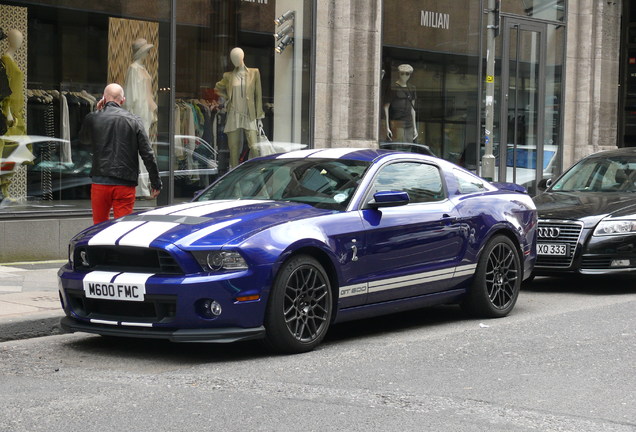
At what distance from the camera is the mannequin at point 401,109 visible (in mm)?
18328

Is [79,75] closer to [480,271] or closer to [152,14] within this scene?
[152,14]

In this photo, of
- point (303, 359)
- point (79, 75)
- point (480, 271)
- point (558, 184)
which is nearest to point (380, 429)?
point (303, 359)

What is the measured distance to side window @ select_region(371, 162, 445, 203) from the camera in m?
8.71

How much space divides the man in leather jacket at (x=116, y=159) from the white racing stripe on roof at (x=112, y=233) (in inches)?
91.3

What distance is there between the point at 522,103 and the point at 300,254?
48.1ft

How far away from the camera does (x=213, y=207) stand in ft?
26.7

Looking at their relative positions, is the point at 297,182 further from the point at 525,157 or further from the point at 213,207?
the point at 525,157

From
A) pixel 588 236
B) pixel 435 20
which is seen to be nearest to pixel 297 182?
pixel 588 236

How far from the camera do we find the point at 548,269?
455 inches

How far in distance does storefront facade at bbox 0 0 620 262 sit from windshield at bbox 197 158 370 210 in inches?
193

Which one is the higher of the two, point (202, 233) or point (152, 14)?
point (152, 14)

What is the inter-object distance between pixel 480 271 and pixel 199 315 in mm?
3060

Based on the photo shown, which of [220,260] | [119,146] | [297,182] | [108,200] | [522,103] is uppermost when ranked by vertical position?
[522,103]

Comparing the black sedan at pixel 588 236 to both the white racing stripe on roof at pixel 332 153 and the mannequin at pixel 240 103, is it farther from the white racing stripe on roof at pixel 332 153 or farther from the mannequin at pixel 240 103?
the mannequin at pixel 240 103
